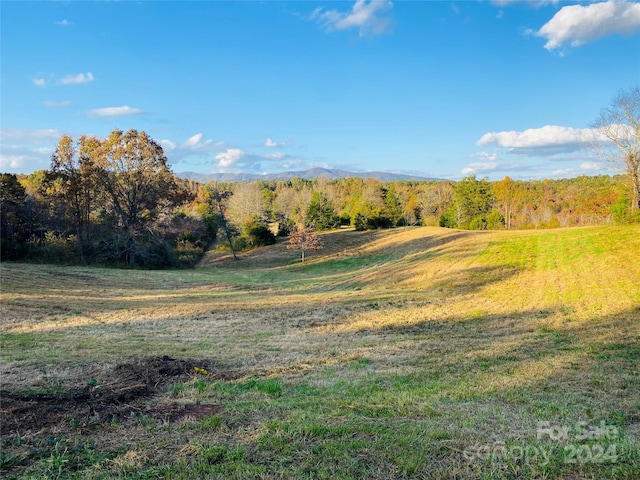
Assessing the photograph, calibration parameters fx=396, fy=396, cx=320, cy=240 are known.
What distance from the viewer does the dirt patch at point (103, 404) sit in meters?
4.96

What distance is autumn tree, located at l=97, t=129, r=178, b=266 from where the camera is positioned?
126 feet

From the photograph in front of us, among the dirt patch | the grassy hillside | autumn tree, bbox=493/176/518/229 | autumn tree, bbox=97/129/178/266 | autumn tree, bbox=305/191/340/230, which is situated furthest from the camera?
autumn tree, bbox=493/176/518/229

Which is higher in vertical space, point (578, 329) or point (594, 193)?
point (594, 193)

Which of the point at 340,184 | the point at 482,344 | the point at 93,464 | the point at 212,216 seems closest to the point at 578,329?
the point at 482,344

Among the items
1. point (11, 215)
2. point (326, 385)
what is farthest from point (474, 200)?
point (326, 385)

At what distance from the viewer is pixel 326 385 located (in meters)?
7.07

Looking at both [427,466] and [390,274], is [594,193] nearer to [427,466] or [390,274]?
[390,274]

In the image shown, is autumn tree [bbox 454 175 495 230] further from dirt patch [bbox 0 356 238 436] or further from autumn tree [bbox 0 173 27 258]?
dirt patch [bbox 0 356 238 436]

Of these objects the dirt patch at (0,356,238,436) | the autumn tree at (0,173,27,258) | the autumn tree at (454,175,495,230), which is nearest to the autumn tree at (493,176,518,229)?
the autumn tree at (454,175,495,230)

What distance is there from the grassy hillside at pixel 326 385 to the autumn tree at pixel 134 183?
19.4 meters

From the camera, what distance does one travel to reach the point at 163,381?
696 cm

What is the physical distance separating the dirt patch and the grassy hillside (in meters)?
0.04

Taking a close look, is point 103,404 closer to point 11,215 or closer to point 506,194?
point 11,215

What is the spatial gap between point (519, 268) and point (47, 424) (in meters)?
27.2
